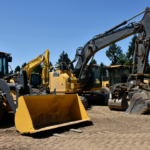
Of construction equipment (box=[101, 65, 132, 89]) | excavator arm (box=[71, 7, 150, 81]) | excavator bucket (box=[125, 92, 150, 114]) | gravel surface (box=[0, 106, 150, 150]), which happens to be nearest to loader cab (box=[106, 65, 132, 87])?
construction equipment (box=[101, 65, 132, 89])

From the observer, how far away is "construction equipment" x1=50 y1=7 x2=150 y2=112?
769 centimetres

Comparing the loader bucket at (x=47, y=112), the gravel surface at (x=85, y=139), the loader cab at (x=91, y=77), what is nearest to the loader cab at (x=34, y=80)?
the loader cab at (x=91, y=77)

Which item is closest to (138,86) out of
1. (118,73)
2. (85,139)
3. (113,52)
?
(85,139)

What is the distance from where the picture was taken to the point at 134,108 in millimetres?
6988

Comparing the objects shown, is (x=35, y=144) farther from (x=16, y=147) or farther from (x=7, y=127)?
(x=7, y=127)

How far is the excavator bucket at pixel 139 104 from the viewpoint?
6632 mm

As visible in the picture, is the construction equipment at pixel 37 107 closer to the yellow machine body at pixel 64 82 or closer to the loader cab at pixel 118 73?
the yellow machine body at pixel 64 82

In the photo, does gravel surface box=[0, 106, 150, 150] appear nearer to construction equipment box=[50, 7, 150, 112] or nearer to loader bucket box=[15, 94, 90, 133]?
loader bucket box=[15, 94, 90, 133]

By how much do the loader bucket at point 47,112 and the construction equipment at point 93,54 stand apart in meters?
2.85

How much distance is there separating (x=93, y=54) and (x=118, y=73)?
4.64 m

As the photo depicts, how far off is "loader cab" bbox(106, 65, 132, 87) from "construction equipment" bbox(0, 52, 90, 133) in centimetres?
887

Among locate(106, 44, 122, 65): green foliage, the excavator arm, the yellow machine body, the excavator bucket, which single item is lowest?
the excavator bucket

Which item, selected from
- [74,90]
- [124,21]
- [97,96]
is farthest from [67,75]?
[124,21]

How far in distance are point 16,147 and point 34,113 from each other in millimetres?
1587
